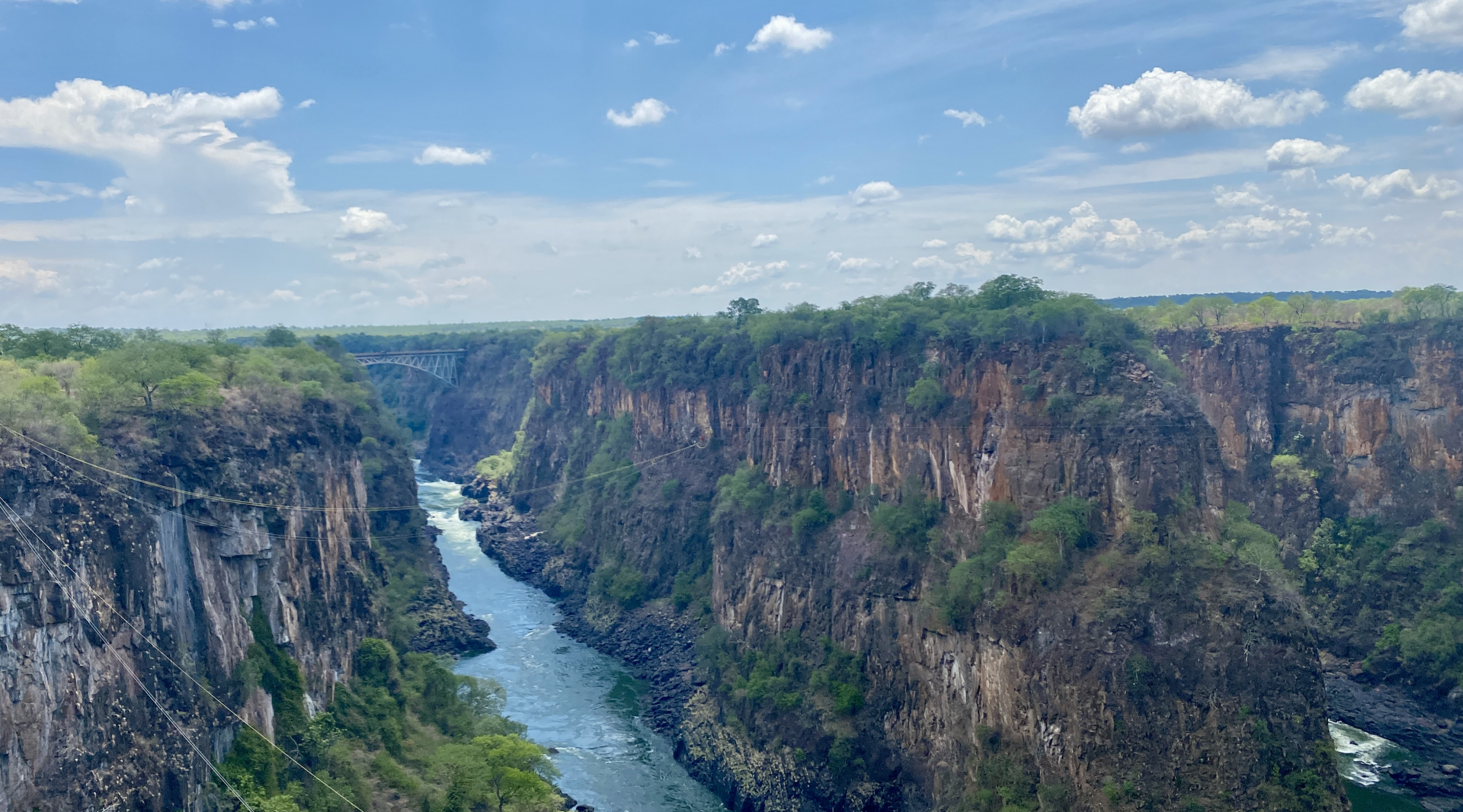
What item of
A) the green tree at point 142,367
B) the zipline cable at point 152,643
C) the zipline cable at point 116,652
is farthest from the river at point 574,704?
the green tree at point 142,367

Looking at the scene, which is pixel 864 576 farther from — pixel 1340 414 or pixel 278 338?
pixel 278 338

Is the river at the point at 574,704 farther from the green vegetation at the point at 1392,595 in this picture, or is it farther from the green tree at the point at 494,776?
the green vegetation at the point at 1392,595

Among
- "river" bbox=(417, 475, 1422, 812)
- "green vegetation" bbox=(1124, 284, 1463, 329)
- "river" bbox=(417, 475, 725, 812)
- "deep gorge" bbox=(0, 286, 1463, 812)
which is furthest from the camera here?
"green vegetation" bbox=(1124, 284, 1463, 329)

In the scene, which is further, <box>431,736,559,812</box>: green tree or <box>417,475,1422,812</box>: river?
<box>417,475,1422,812</box>: river

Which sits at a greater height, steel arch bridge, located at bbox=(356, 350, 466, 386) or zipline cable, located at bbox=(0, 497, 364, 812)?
steel arch bridge, located at bbox=(356, 350, 466, 386)

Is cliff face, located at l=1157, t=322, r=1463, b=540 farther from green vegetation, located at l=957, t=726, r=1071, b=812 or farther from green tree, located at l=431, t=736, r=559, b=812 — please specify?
green tree, located at l=431, t=736, r=559, b=812

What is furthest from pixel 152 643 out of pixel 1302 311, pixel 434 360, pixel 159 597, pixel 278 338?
pixel 434 360

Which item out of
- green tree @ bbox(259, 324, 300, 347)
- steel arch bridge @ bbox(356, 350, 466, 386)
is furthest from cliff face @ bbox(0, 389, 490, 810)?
steel arch bridge @ bbox(356, 350, 466, 386)
